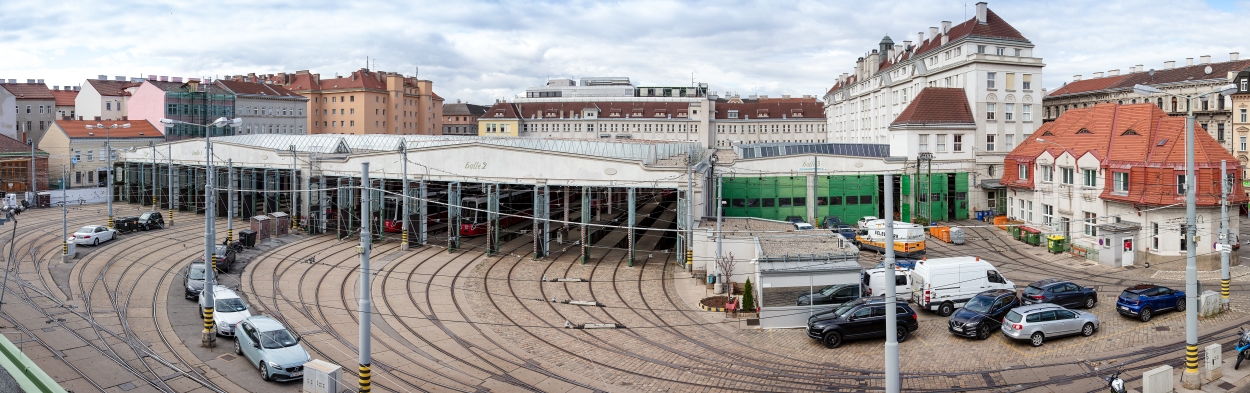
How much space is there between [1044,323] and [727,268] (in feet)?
36.6

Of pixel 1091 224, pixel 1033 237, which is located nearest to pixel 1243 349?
pixel 1091 224

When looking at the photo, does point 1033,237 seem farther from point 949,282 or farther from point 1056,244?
point 949,282

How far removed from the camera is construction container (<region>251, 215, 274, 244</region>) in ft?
152

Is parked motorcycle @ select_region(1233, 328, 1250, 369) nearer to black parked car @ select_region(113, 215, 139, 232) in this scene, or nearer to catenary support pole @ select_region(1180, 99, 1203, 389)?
catenary support pole @ select_region(1180, 99, 1203, 389)

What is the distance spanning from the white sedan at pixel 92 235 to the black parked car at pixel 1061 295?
44.2 meters

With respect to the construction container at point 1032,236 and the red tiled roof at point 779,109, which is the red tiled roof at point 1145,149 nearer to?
the construction container at point 1032,236

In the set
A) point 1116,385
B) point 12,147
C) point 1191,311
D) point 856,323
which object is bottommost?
A: point 1116,385

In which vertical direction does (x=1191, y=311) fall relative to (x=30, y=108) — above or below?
below

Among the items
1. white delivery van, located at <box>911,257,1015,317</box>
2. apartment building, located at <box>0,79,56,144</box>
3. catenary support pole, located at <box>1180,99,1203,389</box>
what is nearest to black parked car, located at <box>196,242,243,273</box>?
white delivery van, located at <box>911,257,1015,317</box>

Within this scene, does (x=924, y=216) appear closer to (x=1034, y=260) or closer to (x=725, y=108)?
(x=1034, y=260)

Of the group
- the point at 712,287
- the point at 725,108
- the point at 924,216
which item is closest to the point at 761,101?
the point at 725,108

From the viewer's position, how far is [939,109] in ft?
193

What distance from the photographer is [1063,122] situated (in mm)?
48625

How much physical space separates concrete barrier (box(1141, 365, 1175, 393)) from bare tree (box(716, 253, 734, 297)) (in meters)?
14.0
